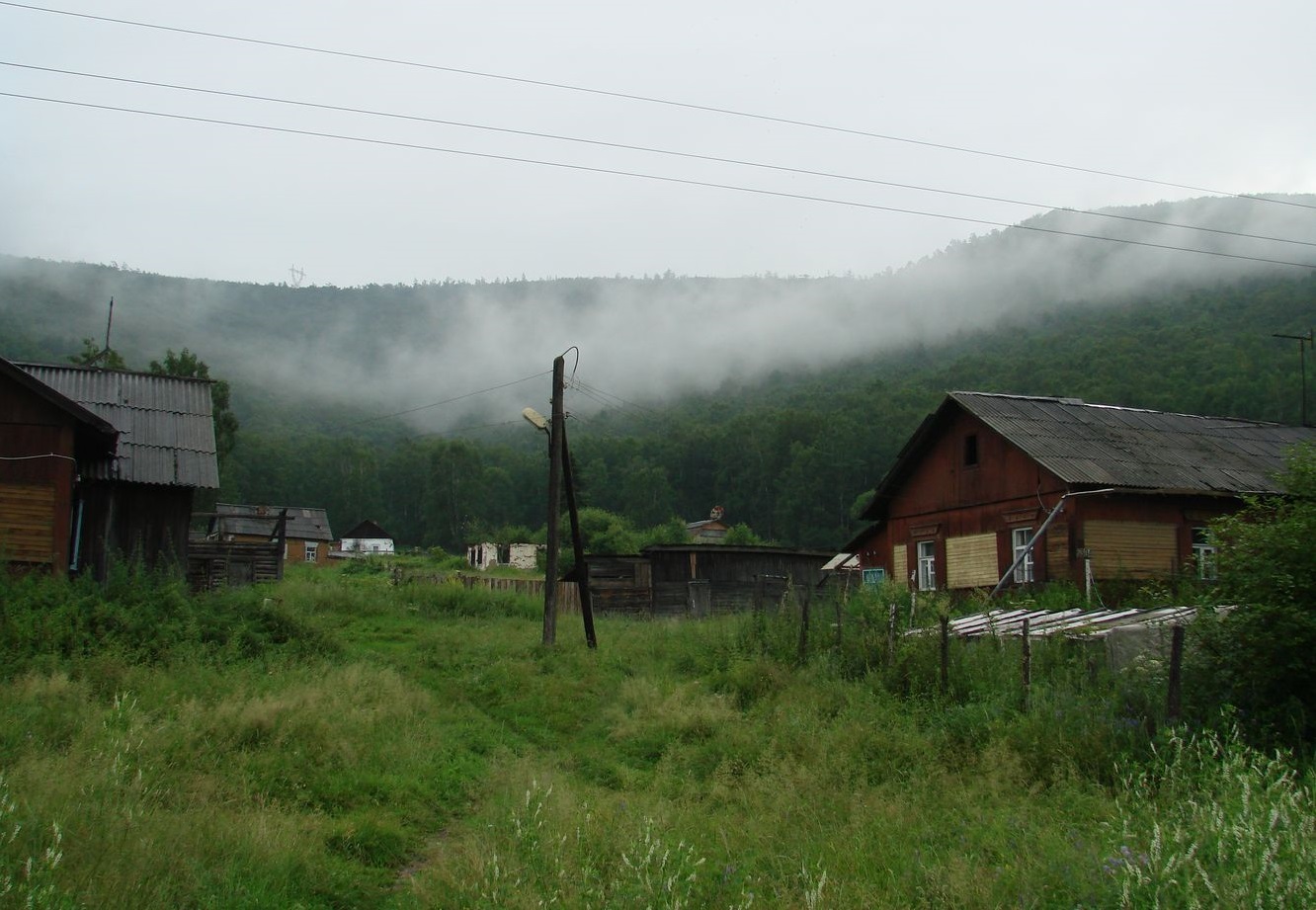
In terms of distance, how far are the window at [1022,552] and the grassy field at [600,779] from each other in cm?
847

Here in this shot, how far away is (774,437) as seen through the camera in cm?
8750

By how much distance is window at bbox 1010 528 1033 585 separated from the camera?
2467 cm

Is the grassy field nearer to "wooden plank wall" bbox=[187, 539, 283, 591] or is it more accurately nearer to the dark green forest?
"wooden plank wall" bbox=[187, 539, 283, 591]

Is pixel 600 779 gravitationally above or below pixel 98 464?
below

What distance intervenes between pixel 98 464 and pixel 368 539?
240 feet

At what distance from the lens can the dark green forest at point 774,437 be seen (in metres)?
59.1

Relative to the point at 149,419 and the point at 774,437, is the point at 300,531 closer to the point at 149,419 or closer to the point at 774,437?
the point at 774,437

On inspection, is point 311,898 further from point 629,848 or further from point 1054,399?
point 1054,399

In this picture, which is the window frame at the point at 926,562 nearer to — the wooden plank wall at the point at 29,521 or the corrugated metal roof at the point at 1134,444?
the corrugated metal roof at the point at 1134,444

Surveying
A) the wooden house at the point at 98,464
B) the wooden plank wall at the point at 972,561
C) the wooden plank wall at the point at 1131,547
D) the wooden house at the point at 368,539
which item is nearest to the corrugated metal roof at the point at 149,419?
the wooden house at the point at 98,464

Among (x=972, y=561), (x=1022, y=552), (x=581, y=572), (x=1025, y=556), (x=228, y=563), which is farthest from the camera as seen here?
(x=972, y=561)

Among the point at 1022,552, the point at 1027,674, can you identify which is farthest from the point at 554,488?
the point at 1027,674

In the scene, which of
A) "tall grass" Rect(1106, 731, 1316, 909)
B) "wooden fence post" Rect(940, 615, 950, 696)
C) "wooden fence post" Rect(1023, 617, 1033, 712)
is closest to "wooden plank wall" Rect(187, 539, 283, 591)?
"wooden fence post" Rect(940, 615, 950, 696)

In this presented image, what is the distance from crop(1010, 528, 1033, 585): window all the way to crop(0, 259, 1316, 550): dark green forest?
26789 mm
